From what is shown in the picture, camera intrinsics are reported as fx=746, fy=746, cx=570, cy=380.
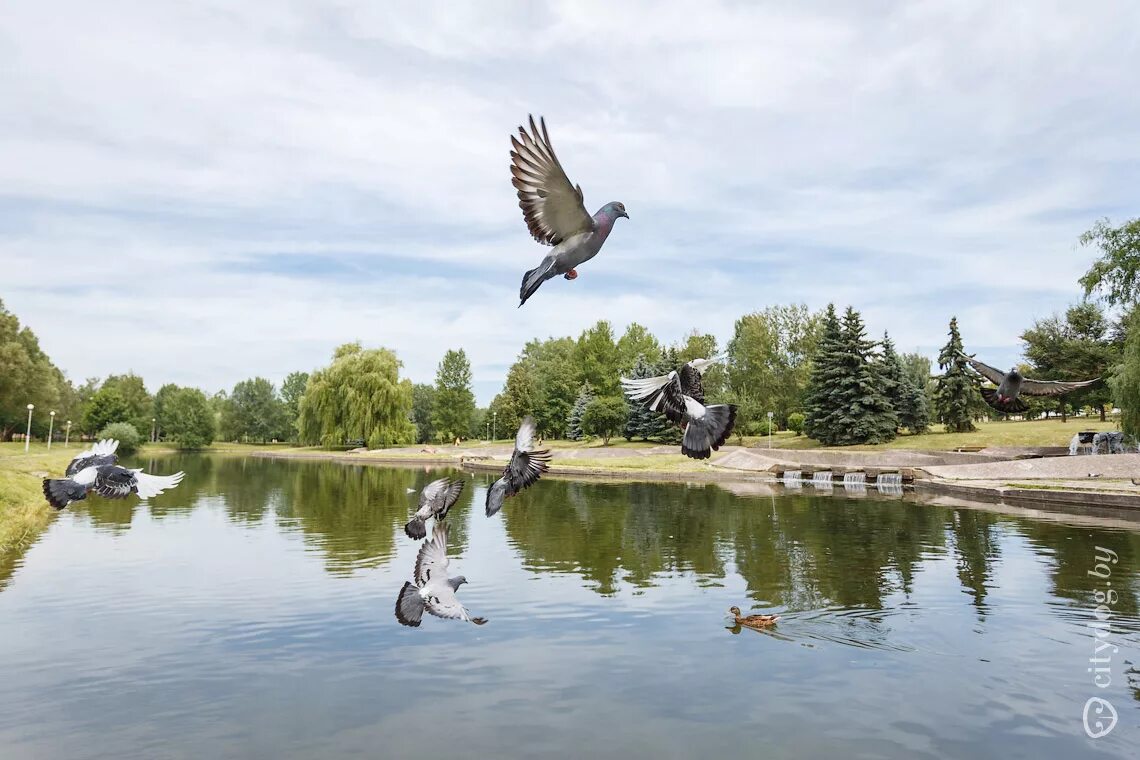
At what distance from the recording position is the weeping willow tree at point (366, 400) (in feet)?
215

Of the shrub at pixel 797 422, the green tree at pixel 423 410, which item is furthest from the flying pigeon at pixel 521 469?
the green tree at pixel 423 410

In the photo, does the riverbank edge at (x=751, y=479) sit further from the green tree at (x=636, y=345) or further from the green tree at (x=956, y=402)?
the green tree at (x=636, y=345)

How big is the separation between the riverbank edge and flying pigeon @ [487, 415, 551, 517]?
21278 mm

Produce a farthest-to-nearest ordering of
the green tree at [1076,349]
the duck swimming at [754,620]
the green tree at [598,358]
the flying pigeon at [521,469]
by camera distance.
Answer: the green tree at [598,358] → the green tree at [1076,349] → the duck swimming at [754,620] → the flying pigeon at [521,469]

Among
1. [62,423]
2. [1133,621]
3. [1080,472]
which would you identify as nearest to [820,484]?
[1080,472]

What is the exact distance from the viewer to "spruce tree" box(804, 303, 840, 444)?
54.8 meters

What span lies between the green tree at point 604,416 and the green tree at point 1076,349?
2948 centimetres

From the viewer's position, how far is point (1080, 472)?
33.4 metres

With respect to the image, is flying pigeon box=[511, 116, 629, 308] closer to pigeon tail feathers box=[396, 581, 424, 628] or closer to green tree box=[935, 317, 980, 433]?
pigeon tail feathers box=[396, 581, 424, 628]

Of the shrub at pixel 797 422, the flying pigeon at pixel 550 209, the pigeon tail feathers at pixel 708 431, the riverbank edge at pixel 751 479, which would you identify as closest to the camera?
the flying pigeon at pixel 550 209

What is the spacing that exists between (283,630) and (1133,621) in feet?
51.8

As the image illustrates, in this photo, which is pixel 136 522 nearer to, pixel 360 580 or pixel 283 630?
pixel 360 580

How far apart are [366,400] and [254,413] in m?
61.6

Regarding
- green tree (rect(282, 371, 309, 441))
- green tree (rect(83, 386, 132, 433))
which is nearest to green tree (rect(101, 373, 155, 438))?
green tree (rect(83, 386, 132, 433))
